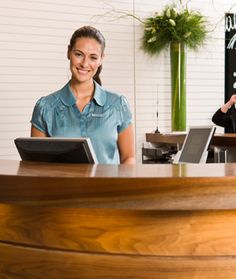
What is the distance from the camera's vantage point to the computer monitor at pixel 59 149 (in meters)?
1.82

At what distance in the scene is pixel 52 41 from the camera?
4.70 metres

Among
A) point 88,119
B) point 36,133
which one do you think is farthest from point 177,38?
point 36,133

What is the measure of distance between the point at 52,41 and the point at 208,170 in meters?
3.36

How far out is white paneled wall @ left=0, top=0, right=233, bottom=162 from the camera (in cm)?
453

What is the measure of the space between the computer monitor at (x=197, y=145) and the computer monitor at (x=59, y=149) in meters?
0.84

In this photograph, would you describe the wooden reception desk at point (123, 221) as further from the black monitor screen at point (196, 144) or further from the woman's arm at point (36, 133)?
the woman's arm at point (36, 133)

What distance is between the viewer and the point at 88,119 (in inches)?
108

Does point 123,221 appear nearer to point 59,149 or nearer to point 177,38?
point 59,149

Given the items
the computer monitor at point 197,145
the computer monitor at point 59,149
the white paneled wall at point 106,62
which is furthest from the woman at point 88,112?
the white paneled wall at point 106,62

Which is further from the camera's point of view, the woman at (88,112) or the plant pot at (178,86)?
the plant pot at (178,86)

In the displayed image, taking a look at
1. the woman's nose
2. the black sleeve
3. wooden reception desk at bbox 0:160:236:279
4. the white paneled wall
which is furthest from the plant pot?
wooden reception desk at bbox 0:160:236:279

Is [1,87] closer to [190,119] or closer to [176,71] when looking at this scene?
[176,71]

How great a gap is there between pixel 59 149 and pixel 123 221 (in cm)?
41

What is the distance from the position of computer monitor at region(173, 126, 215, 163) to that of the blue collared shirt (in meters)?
0.38
